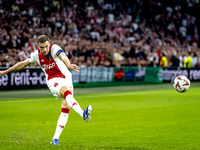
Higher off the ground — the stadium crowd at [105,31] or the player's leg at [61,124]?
the stadium crowd at [105,31]

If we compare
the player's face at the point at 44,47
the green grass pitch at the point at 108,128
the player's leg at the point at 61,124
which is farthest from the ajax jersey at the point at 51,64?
the green grass pitch at the point at 108,128

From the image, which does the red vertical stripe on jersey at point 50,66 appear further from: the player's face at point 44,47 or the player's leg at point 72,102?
the player's leg at point 72,102

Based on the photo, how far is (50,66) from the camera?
6207 mm

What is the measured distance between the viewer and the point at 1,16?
20281 mm

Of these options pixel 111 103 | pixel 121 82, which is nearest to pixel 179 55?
pixel 121 82

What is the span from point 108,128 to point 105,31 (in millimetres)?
17039

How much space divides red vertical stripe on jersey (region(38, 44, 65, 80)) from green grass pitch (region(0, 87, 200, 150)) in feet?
4.35

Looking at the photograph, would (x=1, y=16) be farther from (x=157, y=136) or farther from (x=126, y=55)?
(x=157, y=136)

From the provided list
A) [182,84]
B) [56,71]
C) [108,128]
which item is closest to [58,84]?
[56,71]

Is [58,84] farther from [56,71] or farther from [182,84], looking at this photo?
[182,84]

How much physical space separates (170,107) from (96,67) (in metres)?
8.64

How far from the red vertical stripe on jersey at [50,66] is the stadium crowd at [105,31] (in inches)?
489

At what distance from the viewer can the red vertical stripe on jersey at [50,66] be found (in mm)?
6161

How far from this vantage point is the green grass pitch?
637 centimetres
